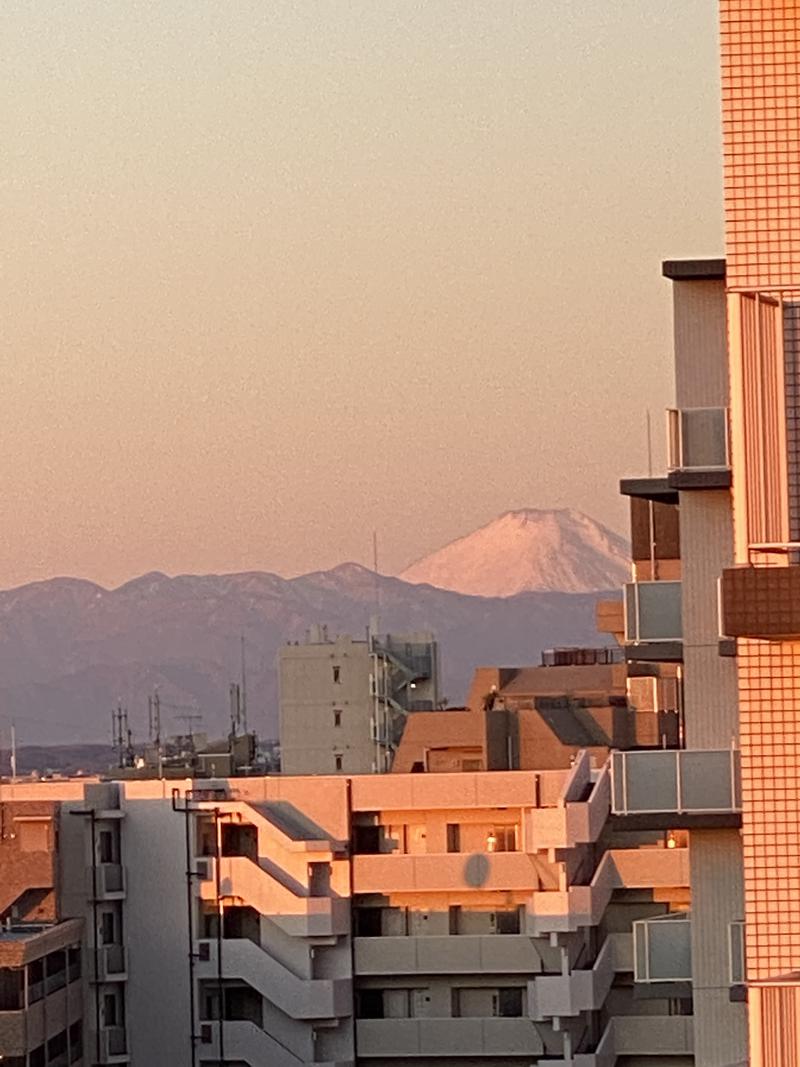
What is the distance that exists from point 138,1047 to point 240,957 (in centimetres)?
319

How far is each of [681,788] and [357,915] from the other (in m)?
47.8

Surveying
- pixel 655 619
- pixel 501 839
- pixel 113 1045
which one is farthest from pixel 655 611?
pixel 501 839

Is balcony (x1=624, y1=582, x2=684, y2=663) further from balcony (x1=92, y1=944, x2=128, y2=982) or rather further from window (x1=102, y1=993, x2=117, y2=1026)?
window (x1=102, y1=993, x2=117, y2=1026)

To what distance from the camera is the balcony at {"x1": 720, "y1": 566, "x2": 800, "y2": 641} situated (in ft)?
54.2

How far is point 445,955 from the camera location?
76.6 metres

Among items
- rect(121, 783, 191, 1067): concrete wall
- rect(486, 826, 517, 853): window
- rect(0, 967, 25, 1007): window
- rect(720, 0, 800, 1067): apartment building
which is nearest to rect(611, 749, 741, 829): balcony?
rect(720, 0, 800, 1067): apartment building

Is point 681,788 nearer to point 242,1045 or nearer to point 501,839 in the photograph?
point 242,1045

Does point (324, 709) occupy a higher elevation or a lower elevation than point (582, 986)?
higher

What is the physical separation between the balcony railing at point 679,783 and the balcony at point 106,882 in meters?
46.1

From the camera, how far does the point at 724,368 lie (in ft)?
104

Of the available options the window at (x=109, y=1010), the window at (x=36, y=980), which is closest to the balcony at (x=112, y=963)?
the window at (x=109, y=1010)

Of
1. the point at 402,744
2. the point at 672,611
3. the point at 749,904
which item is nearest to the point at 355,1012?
the point at 402,744

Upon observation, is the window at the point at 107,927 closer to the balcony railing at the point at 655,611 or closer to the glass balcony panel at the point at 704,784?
the balcony railing at the point at 655,611

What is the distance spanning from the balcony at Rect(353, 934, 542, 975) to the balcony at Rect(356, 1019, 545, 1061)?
119 centimetres
